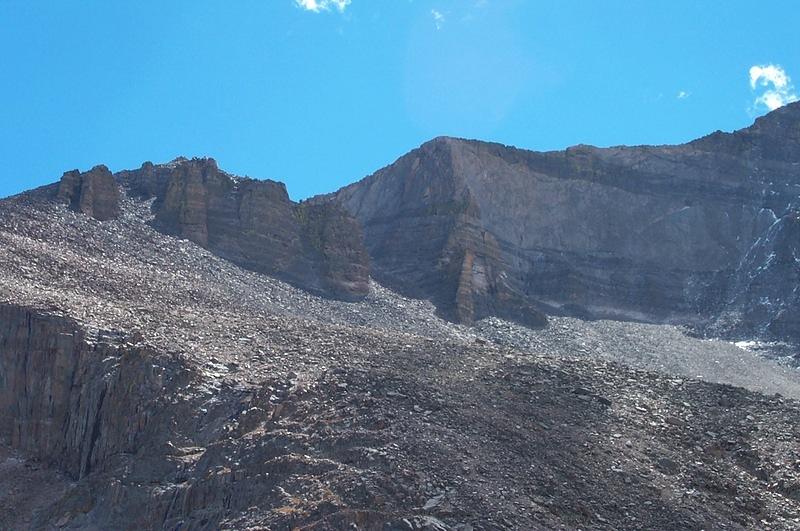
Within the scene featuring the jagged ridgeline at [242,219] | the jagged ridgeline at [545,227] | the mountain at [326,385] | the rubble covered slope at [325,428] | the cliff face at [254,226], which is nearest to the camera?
the rubble covered slope at [325,428]

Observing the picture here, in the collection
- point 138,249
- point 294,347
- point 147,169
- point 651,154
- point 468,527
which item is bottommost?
point 468,527

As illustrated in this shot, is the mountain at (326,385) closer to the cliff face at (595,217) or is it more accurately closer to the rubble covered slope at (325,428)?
the rubble covered slope at (325,428)

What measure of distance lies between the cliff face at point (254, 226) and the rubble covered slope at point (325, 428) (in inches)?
549

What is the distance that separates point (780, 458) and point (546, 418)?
685cm

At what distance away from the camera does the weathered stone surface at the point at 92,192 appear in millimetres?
61062

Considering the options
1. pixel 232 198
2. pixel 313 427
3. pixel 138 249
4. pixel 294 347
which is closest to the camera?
pixel 313 427

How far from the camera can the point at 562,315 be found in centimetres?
7912

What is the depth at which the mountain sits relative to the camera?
29.9m

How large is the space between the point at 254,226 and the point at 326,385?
103ft

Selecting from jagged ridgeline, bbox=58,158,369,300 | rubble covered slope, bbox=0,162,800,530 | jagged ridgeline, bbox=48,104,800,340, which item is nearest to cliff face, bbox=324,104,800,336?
jagged ridgeline, bbox=48,104,800,340

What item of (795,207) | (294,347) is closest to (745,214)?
(795,207)

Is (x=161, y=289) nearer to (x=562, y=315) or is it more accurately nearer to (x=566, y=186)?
(x=562, y=315)

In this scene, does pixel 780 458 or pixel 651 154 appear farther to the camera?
pixel 651 154

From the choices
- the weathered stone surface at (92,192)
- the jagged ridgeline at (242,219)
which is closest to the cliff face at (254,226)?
the jagged ridgeline at (242,219)
